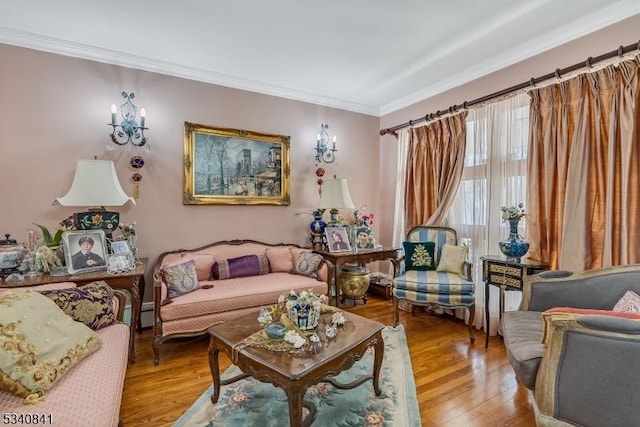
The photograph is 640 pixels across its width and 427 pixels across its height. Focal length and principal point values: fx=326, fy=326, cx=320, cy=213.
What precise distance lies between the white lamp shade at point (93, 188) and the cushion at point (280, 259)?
1.62m

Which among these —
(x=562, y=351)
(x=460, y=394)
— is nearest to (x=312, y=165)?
(x=460, y=394)

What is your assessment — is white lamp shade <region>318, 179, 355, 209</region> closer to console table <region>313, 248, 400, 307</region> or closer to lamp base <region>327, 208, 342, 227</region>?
lamp base <region>327, 208, 342, 227</region>

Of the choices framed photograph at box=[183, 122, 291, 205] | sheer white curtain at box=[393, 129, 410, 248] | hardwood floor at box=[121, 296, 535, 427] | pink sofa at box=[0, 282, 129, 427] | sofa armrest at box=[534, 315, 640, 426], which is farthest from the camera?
sheer white curtain at box=[393, 129, 410, 248]

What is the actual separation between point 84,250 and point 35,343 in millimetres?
1356

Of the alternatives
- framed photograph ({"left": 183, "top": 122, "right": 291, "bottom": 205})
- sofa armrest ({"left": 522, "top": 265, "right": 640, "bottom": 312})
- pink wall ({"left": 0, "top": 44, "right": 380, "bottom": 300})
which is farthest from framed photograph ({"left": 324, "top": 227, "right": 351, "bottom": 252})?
sofa armrest ({"left": 522, "top": 265, "right": 640, "bottom": 312})

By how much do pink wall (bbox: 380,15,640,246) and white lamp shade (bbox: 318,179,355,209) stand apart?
1106 millimetres

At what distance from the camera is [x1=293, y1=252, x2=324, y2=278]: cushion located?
3555 mm

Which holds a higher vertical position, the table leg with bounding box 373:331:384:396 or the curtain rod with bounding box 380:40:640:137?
the curtain rod with bounding box 380:40:640:137

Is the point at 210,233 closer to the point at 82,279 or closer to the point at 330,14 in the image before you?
the point at 82,279

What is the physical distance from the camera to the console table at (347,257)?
360 cm

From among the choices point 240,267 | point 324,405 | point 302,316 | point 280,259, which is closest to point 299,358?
point 302,316

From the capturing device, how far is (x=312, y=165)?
428cm

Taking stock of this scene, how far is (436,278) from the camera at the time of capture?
3.21 metres

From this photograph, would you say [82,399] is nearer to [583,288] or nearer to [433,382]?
[433,382]
